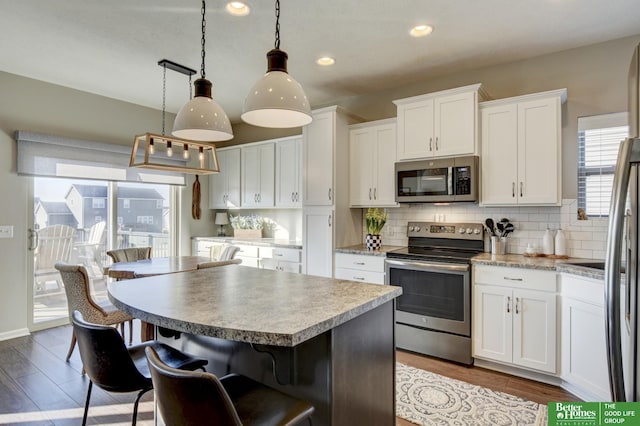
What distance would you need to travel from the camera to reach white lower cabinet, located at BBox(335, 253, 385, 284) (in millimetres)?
3652

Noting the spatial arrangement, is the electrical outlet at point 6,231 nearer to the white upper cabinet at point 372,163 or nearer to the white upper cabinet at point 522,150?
the white upper cabinet at point 372,163

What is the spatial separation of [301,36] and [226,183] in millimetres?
3140

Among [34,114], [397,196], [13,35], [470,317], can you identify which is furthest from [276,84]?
[34,114]

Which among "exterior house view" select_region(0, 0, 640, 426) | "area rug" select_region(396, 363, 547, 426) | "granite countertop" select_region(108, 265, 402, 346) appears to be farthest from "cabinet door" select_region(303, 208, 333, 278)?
"granite countertop" select_region(108, 265, 402, 346)

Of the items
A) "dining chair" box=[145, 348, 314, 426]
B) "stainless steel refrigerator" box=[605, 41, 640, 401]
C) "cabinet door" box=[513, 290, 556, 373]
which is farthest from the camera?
"cabinet door" box=[513, 290, 556, 373]

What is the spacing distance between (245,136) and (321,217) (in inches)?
98.1

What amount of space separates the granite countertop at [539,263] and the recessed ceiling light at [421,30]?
6.22ft

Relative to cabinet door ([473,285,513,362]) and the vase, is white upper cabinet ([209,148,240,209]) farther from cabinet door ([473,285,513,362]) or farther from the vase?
cabinet door ([473,285,513,362])

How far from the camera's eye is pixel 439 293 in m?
3.24

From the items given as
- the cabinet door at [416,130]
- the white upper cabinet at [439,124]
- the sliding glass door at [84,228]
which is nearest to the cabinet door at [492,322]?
the white upper cabinet at [439,124]

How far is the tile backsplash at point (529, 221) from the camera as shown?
307 centimetres

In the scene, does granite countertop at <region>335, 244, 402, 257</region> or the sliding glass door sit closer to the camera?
granite countertop at <region>335, 244, 402, 257</region>

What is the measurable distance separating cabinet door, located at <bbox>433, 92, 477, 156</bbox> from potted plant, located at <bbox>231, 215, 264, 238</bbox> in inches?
114

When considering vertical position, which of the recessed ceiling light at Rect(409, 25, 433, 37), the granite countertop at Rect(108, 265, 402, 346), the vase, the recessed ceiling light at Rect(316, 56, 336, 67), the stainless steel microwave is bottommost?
the granite countertop at Rect(108, 265, 402, 346)
